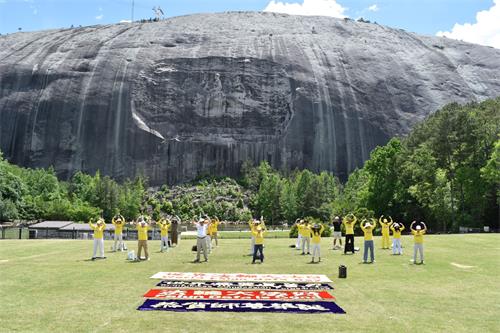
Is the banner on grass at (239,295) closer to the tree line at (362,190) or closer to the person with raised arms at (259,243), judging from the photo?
the person with raised arms at (259,243)

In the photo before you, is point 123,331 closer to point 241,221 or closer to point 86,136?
point 241,221

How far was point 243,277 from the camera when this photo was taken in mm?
18062

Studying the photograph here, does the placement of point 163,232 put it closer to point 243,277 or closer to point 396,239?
point 243,277

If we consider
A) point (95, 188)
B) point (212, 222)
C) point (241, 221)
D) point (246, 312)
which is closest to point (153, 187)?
point (95, 188)

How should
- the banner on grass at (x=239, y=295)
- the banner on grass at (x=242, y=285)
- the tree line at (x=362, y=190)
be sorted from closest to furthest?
the banner on grass at (x=239, y=295), the banner on grass at (x=242, y=285), the tree line at (x=362, y=190)

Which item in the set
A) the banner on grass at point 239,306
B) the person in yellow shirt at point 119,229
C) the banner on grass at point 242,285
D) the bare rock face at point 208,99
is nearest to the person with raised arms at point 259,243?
the banner on grass at point 242,285

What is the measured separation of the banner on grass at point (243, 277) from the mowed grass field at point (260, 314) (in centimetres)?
64

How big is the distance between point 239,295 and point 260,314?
2335 mm

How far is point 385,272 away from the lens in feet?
65.9

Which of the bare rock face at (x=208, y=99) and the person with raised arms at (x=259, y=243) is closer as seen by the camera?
the person with raised arms at (x=259, y=243)

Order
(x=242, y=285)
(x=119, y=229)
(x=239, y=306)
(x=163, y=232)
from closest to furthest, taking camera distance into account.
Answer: (x=239, y=306)
(x=242, y=285)
(x=119, y=229)
(x=163, y=232)

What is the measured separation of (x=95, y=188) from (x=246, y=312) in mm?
87283

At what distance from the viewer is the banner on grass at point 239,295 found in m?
14.4

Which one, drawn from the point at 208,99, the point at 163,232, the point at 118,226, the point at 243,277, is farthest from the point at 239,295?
the point at 208,99
